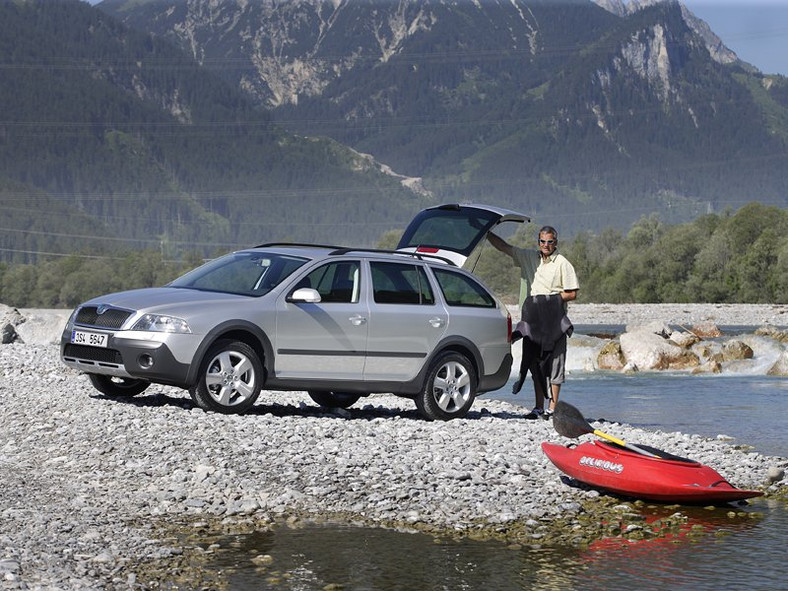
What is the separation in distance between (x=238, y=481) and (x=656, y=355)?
95.6ft

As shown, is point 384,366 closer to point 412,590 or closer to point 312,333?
point 312,333

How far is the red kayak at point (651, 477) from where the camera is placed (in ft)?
37.9

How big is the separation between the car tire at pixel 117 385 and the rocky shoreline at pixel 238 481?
0.52 ft

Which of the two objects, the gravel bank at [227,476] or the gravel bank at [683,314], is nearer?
the gravel bank at [227,476]

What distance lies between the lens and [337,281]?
14680 mm

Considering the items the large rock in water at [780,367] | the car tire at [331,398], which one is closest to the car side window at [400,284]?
the car tire at [331,398]

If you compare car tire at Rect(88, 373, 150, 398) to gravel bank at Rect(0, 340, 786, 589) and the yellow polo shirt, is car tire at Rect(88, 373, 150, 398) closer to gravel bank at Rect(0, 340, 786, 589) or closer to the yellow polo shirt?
gravel bank at Rect(0, 340, 786, 589)

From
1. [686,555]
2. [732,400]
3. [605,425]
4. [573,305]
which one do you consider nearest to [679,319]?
[573,305]

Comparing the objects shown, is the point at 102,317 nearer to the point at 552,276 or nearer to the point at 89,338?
the point at 89,338

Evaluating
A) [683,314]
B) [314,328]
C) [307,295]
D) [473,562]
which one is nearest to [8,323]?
[314,328]

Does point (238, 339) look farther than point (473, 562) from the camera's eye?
Yes

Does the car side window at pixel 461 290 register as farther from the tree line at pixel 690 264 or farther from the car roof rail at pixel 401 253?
the tree line at pixel 690 264

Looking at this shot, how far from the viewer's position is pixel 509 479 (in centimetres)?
1201

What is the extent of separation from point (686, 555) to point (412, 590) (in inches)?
96.3
